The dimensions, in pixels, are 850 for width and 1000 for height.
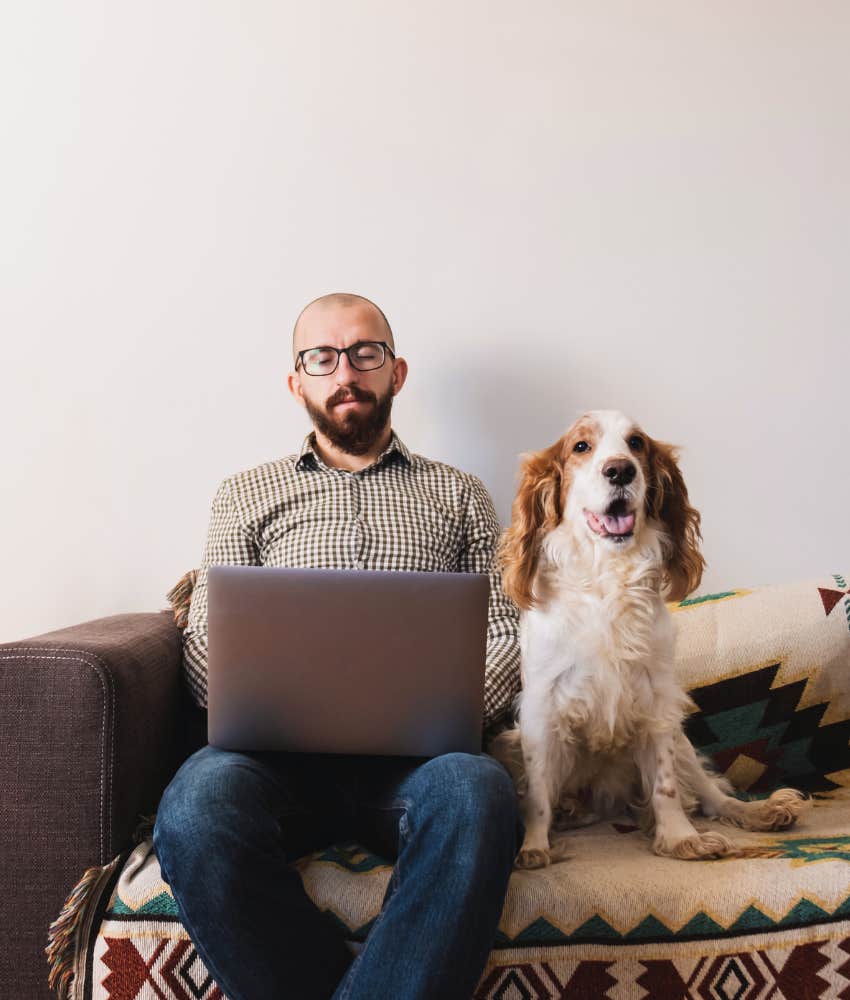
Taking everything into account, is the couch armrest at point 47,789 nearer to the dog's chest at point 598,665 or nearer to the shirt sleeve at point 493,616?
the shirt sleeve at point 493,616

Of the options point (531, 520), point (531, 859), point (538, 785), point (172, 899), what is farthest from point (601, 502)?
point (172, 899)

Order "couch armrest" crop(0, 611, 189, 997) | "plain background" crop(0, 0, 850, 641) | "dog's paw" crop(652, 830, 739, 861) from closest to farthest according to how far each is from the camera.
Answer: "couch armrest" crop(0, 611, 189, 997) → "dog's paw" crop(652, 830, 739, 861) → "plain background" crop(0, 0, 850, 641)

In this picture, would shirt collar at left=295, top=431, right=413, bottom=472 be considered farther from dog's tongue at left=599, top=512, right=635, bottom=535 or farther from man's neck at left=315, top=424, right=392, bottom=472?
dog's tongue at left=599, top=512, right=635, bottom=535

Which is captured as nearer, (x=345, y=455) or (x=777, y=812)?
(x=777, y=812)

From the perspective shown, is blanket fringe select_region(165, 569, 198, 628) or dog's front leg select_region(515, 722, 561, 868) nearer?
dog's front leg select_region(515, 722, 561, 868)

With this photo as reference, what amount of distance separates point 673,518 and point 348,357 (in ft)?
2.81

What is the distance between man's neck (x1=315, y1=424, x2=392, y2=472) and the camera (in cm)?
219

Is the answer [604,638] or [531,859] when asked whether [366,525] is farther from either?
[531,859]

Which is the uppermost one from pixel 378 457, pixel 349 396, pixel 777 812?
pixel 349 396

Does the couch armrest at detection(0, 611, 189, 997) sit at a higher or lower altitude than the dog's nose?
lower

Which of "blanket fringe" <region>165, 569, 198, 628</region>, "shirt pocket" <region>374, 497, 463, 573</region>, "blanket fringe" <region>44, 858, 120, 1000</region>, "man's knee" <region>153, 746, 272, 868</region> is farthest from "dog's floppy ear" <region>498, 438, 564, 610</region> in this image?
"blanket fringe" <region>44, 858, 120, 1000</region>

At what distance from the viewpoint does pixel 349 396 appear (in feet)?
6.88

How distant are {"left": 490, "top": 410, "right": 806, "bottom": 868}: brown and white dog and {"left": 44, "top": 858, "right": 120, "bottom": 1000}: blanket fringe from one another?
0.79 metres

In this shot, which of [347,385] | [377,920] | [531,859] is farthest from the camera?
[347,385]
